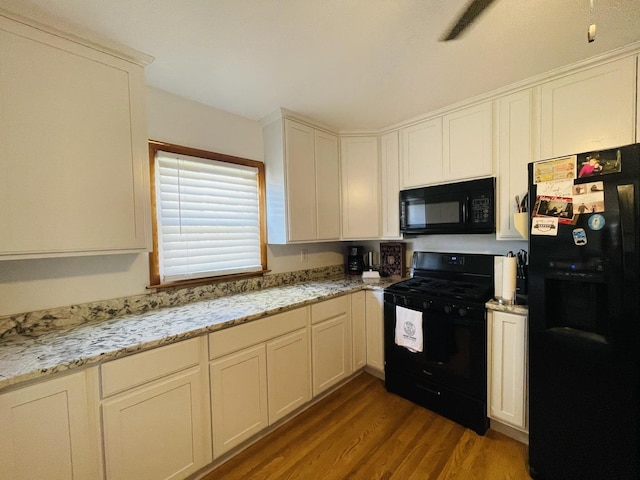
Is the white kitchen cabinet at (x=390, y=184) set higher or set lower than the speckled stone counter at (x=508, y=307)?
higher

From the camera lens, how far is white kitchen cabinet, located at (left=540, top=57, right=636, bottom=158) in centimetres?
155

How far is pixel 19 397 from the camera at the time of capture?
1.03m

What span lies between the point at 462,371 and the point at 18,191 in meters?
2.74

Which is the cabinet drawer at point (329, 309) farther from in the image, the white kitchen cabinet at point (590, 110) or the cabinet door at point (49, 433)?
the white kitchen cabinet at point (590, 110)

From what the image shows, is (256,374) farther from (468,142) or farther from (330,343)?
(468,142)

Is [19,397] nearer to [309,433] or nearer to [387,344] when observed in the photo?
[309,433]

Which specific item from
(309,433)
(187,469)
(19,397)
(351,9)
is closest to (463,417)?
(309,433)

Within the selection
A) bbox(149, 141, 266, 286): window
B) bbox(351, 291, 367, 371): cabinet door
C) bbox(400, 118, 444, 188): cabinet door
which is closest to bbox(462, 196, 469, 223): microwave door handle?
bbox(400, 118, 444, 188): cabinet door

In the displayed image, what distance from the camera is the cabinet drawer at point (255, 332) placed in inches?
61.7

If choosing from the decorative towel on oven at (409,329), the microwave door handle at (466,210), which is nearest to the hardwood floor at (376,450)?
the decorative towel on oven at (409,329)

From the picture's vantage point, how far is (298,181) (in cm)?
244

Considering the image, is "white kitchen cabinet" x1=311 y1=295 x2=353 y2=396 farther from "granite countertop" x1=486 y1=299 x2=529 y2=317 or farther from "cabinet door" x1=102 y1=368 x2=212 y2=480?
"granite countertop" x1=486 y1=299 x2=529 y2=317

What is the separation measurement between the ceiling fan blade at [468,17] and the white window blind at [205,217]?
1.72 meters

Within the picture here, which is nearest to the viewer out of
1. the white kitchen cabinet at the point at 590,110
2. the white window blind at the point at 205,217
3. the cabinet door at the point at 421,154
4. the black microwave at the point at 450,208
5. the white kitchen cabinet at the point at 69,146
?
the white kitchen cabinet at the point at 69,146
